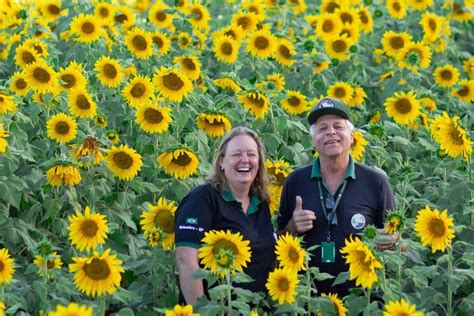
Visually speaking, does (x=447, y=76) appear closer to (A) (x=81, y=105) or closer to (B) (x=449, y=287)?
(A) (x=81, y=105)

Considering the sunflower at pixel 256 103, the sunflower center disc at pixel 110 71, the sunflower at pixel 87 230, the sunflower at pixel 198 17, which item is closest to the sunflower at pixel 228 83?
the sunflower at pixel 256 103

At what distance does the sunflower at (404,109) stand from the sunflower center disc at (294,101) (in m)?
0.57

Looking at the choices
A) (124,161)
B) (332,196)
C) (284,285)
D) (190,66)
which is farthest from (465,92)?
(284,285)

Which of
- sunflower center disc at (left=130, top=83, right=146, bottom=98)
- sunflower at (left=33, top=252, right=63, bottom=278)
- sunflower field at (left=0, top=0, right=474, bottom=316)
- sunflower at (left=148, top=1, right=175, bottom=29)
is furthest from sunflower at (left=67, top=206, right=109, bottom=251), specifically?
sunflower at (left=148, top=1, right=175, bottom=29)

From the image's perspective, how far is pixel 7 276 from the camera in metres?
4.46

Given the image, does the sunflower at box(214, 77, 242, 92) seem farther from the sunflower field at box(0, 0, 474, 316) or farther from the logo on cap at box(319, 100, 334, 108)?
the logo on cap at box(319, 100, 334, 108)

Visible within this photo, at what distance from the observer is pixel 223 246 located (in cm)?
456

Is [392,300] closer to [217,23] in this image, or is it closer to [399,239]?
[399,239]

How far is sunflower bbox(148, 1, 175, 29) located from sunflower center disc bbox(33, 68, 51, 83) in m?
2.23

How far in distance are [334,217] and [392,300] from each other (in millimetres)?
619

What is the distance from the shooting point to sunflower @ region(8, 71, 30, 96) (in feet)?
21.2

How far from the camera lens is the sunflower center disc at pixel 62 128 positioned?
5941 millimetres

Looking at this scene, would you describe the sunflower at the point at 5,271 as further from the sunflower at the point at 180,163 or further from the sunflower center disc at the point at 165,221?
the sunflower at the point at 180,163

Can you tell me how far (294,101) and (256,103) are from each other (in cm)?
64
